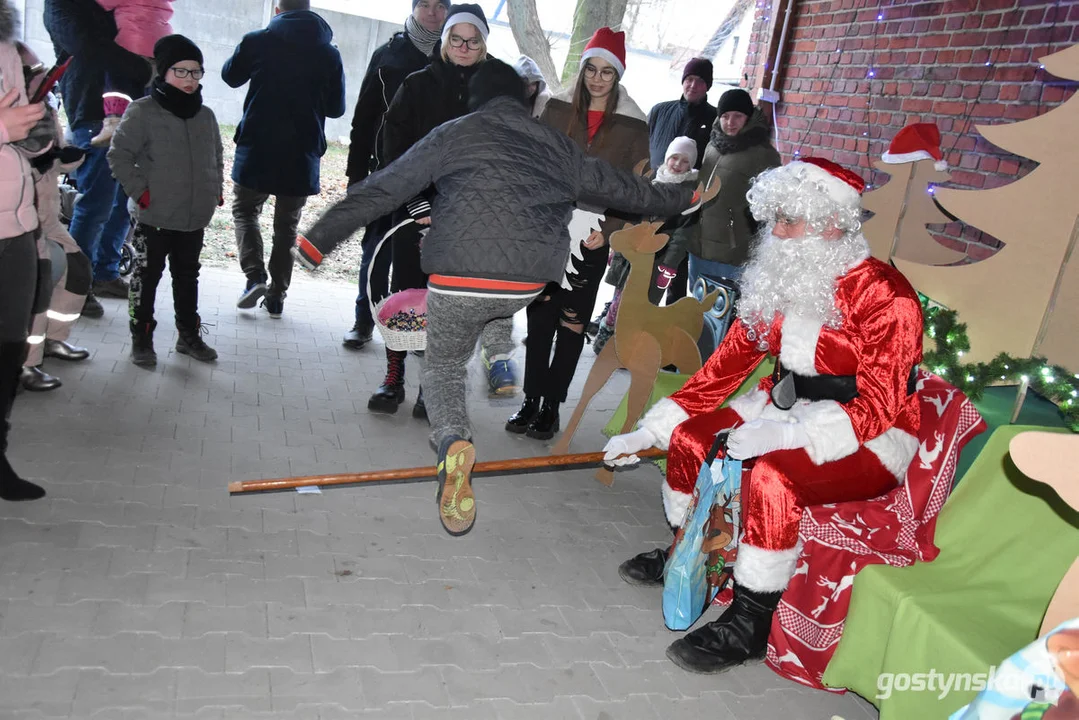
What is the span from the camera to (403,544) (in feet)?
11.3

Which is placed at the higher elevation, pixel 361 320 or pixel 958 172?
pixel 958 172

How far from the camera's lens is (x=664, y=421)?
3400 mm

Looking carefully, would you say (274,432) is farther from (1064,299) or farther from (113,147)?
(1064,299)

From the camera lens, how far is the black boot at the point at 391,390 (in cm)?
468

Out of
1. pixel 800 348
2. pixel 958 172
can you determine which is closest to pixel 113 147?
pixel 800 348

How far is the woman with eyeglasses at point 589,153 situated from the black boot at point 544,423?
0.68 feet

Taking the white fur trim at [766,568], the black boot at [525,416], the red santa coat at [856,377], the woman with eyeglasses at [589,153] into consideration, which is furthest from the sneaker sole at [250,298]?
the white fur trim at [766,568]

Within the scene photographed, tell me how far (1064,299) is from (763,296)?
1.13m

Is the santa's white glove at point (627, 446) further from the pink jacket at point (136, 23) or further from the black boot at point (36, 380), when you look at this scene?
the pink jacket at point (136, 23)

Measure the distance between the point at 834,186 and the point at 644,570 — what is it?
1.62 metres

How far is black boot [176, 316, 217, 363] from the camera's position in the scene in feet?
16.3

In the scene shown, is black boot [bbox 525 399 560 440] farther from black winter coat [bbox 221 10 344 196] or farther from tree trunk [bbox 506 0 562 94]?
tree trunk [bbox 506 0 562 94]

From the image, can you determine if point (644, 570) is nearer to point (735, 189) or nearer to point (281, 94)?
point (735, 189)

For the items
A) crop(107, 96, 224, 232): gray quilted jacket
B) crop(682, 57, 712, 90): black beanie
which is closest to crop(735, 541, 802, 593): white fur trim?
crop(107, 96, 224, 232): gray quilted jacket
